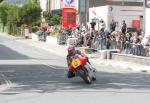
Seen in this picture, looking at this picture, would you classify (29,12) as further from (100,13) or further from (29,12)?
(100,13)

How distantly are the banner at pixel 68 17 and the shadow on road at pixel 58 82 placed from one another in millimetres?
23511

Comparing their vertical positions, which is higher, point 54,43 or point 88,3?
point 88,3

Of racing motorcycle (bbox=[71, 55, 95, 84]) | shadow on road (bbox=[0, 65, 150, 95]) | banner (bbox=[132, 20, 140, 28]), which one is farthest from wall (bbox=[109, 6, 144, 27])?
racing motorcycle (bbox=[71, 55, 95, 84])

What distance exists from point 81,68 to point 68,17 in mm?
29926

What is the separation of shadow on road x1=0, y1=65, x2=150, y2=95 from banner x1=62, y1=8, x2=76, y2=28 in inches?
926

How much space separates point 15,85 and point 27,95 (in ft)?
10.1

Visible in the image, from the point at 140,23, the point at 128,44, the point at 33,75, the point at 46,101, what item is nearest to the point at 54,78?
the point at 33,75

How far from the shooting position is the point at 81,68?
62.0 feet

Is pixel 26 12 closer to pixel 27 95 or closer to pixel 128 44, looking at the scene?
pixel 128 44

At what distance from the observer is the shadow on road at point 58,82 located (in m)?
17.4

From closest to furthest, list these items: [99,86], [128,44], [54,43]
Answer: [99,86], [128,44], [54,43]

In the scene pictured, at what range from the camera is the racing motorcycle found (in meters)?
18.8

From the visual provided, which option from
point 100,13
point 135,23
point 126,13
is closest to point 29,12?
point 100,13

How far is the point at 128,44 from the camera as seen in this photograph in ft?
101
